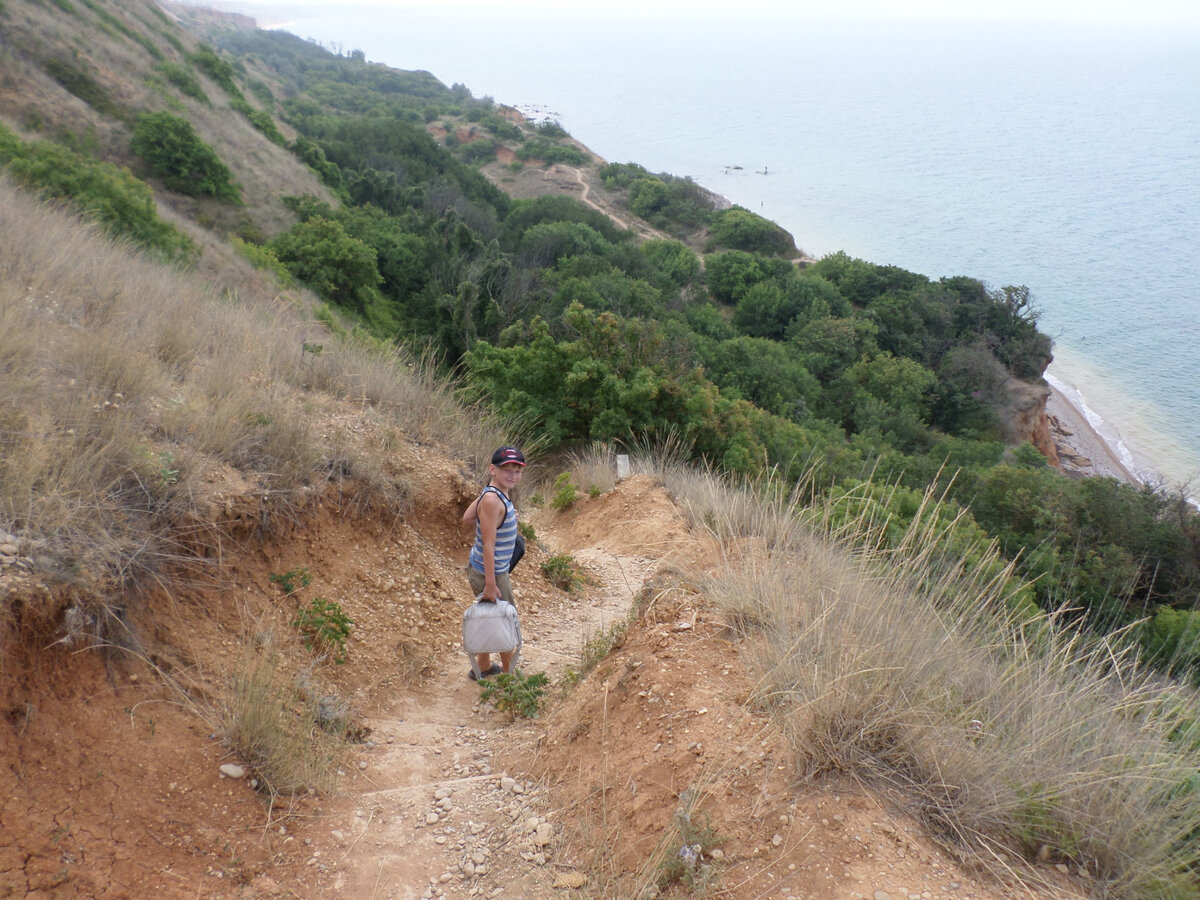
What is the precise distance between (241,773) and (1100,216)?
77203 mm

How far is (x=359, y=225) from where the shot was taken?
1131 inches

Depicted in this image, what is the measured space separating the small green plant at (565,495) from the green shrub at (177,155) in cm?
2032

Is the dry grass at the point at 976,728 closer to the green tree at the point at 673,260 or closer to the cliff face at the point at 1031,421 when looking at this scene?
the cliff face at the point at 1031,421

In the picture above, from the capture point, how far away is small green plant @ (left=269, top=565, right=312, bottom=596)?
4.69 m

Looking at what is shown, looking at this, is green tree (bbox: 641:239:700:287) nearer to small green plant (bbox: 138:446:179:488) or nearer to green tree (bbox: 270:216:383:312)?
green tree (bbox: 270:216:383:312)

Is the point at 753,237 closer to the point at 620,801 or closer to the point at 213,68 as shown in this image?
the point at 213,68

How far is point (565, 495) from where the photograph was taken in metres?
9.31

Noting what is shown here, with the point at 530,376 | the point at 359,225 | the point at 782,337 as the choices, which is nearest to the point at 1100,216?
the point at 782,337

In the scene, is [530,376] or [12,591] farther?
[530,376]

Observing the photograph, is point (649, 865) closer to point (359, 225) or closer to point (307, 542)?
point (307, 542)

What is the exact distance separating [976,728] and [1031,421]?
31915 millimetres

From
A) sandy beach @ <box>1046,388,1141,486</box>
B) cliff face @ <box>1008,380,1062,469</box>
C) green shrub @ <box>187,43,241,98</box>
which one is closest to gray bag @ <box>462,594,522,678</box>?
cliff face @ <box>1008,380,1062,469</box>

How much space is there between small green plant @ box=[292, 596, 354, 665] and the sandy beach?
3192 cm

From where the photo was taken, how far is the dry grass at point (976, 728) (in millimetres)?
2865
